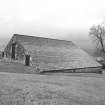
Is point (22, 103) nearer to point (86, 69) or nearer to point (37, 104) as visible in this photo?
point (37, 104)

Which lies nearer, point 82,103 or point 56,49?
point 82,103

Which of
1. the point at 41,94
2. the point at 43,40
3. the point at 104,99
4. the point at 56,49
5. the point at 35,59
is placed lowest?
the point at 104,99

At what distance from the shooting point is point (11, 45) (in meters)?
28.3

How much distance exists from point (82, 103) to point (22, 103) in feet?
12.5

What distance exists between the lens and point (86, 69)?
26781 mm

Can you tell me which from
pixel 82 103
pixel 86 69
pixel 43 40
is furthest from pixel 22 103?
pixel 43 40

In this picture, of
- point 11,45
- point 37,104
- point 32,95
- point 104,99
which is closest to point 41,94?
point 32,95

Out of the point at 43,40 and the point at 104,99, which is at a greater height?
the point at 43,40

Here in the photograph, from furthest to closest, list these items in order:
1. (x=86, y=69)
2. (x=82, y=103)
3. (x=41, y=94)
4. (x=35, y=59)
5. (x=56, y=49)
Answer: (x=56, y=49), (x=86, y=69), (x=35, y=59), (x=41, y=94), (x=82, y=103)

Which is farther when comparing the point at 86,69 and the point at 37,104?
the point at 86,69

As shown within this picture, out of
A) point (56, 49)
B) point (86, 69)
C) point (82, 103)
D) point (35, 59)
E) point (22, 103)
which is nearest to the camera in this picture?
point (22, 103)

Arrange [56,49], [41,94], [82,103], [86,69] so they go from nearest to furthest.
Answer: [82,103] < [41,94] < [86,69] < [56,49]

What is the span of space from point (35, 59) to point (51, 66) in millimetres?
3091

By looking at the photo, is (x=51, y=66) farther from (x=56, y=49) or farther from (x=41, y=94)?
(x=41, y=94)
